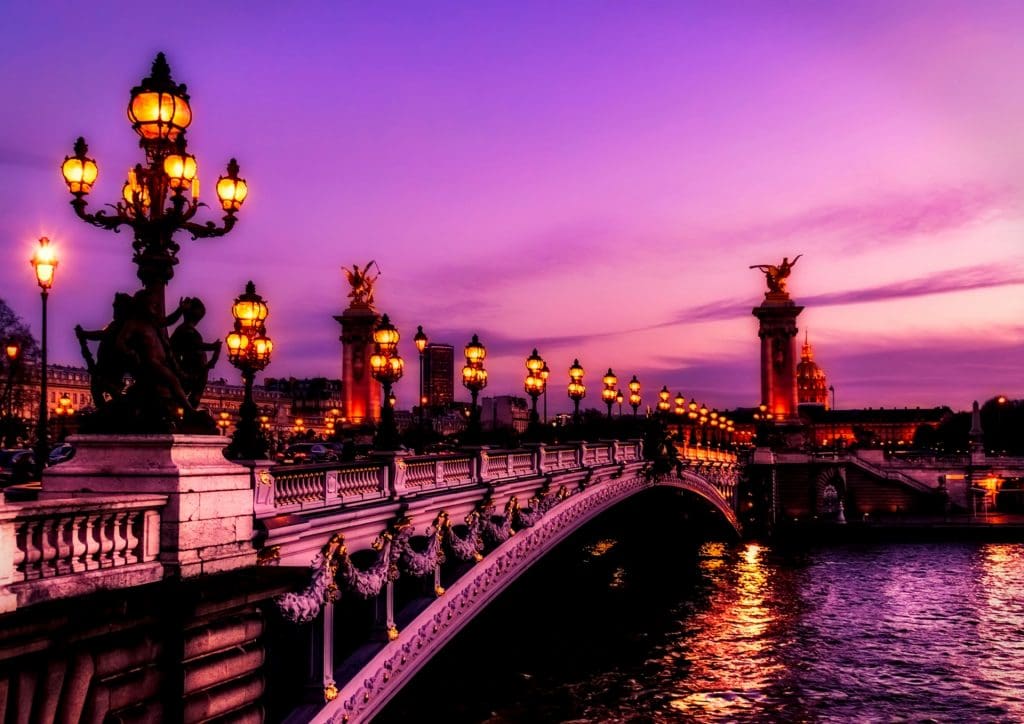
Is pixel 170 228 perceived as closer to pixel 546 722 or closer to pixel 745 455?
pixel 546 722

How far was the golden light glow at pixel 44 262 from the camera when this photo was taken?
18.9 m

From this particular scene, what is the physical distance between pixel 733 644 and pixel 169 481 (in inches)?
1160

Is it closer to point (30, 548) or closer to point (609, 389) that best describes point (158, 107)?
point (30, 548)

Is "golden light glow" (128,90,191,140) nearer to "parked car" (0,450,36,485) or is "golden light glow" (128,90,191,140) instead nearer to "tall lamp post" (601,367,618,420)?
"parked car" (0,450,36,485)

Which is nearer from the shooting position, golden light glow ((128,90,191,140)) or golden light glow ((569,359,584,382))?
golden light glow ((128,90,191,140))

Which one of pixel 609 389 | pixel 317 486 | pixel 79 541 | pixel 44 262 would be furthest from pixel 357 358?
pixel 79 541

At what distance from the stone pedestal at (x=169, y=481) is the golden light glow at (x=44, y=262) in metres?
8.72

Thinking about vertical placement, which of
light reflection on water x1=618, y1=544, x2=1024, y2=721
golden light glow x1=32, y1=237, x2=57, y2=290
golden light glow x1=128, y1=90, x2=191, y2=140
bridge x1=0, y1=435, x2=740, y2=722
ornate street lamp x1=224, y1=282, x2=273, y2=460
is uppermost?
golden light glow x1=128, y1=90, x2=191, y2=140

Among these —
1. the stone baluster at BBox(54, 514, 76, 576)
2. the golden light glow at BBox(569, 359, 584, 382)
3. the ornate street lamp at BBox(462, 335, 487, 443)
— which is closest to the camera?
the stone baluster at BBox(54, 514, 76, 576)

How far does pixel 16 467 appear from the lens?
75.6 feet

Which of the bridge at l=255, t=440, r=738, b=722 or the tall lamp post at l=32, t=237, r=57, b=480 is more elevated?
the tall lamp post at l=32, t=237, r=57, b=480

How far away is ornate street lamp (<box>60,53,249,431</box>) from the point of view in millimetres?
11188

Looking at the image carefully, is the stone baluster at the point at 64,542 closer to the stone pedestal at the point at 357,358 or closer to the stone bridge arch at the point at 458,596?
the stone bridge arch at the point at 458,596

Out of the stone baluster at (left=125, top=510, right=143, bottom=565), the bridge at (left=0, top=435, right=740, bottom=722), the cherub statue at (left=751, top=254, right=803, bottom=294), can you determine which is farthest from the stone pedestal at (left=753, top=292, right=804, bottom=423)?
the stone baluster at (left=125, top=510, right=143, bottom=565)
